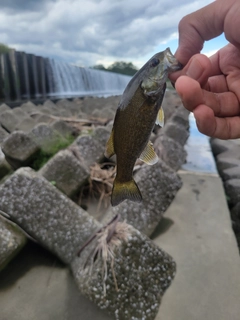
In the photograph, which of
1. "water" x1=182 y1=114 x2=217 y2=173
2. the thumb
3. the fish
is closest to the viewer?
the fish

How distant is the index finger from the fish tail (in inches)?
18.3

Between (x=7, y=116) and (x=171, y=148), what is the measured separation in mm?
1650

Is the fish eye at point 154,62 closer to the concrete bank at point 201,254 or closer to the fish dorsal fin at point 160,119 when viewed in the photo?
the fish dorsal fin at point 160,119

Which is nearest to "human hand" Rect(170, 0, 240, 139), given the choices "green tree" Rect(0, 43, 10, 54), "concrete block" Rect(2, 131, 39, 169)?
"concrete block" Rect(2, 131, 39, 169)

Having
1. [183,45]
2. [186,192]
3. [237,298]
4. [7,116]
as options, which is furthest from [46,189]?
[7,116]

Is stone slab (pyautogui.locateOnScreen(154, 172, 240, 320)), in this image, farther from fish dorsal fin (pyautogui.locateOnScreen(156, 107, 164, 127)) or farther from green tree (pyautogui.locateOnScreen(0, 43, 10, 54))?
green tree (pyautogui.locateOnScreen(0, 43, 10, 54))

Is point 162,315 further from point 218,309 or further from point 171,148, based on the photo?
point 171,148

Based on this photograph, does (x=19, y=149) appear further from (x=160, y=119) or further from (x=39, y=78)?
(x=39, y=78)

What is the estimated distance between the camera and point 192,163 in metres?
3.60

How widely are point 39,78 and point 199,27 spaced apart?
737 centimetres

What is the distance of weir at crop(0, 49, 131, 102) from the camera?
20.6ft

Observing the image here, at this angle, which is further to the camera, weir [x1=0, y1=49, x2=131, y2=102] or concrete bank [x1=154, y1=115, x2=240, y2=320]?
weir [x1=0, y1=49, x2=131, y2=102]

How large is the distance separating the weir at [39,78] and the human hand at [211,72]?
5277 millimetres

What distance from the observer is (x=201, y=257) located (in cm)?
175
